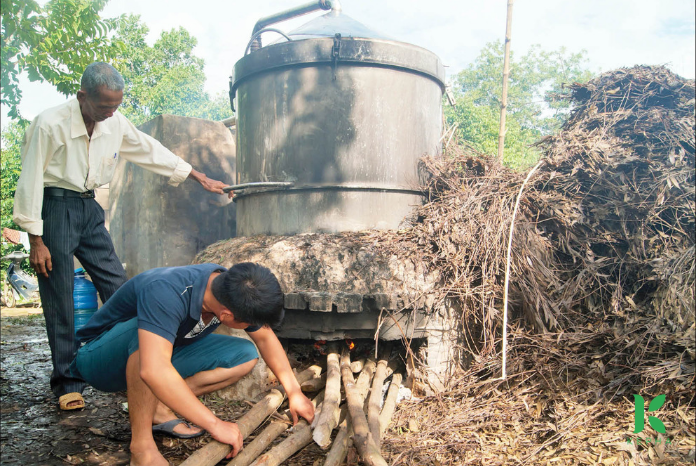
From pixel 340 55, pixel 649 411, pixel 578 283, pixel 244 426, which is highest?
pixel 340 55

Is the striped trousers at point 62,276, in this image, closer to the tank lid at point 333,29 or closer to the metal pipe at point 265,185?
the metal pipe at point 265,185

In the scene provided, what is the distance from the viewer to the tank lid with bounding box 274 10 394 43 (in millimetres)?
4406

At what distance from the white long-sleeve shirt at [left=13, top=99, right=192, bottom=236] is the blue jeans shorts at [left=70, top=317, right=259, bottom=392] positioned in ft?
3.07

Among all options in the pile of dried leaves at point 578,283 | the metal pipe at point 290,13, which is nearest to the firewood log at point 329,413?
the pile of dried leaves at point 578,283

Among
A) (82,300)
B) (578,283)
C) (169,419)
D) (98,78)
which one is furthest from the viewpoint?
(82,300)

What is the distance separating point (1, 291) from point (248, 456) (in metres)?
10.4

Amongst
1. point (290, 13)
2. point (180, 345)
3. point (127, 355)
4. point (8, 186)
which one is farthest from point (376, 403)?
point (8, 186)

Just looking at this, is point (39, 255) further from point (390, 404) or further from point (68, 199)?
point (390, 404)

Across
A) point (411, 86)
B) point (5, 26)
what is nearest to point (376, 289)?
point (411, 86)

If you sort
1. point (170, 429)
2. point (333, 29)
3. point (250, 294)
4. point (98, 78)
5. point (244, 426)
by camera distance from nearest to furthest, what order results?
point (250, 294) < point (244, 426) < point (170, 429) < point (98, 78) < point (333, 29)

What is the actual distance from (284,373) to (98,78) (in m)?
1.94

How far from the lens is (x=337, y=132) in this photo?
12.8 feet

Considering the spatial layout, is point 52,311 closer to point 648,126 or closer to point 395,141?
point 395,141

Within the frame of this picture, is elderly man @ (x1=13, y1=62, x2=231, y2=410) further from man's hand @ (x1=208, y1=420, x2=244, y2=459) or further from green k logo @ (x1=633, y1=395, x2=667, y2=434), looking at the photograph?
green k logo @ (x1=633, y1=395, x2=667, y2=434)
